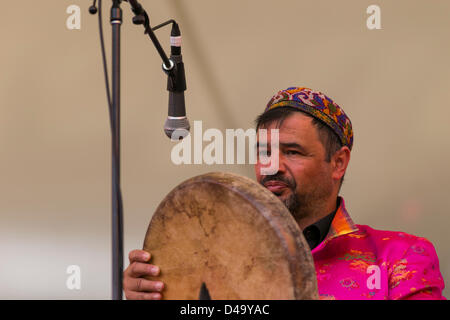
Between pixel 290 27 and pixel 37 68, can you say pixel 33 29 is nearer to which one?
pixel 37 68

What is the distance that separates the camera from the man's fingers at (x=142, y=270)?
54.2 inches

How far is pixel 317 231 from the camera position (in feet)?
6.32

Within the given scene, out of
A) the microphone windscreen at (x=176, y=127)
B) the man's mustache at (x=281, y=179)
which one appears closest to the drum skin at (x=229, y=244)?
the microphone windscreen at (x=176, y=127)

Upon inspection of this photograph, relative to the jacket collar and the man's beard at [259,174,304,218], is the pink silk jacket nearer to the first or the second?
the jacket collar

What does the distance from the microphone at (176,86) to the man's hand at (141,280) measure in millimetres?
401

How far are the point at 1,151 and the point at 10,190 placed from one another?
0.20 m

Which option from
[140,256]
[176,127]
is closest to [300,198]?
[176,127]

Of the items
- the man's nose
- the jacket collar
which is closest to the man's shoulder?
the jacket collar

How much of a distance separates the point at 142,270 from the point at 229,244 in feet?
0.99

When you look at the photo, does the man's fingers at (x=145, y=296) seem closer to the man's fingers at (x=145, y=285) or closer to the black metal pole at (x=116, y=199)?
the man's fingers at (x=145, y=285)

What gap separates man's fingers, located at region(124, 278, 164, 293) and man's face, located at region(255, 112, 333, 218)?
0.64m

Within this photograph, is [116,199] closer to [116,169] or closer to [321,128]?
[116,169]

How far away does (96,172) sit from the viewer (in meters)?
2.76
